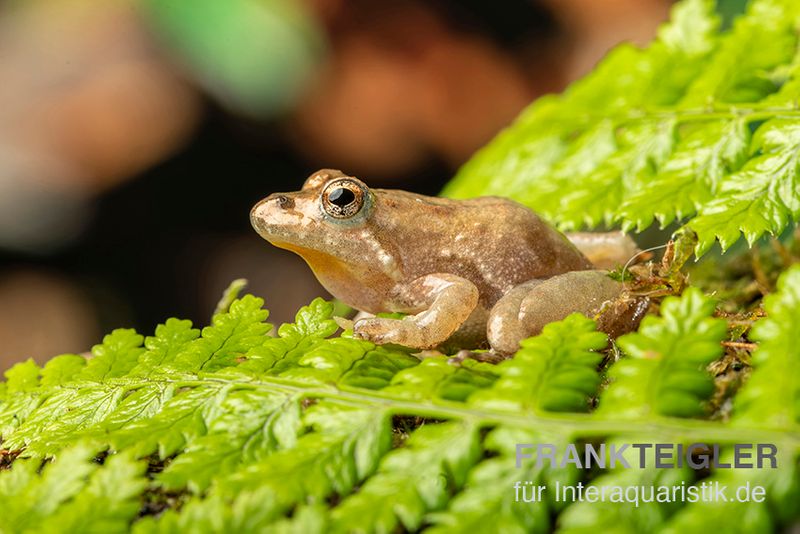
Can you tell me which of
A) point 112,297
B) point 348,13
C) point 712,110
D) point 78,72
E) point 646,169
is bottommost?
point 112,297

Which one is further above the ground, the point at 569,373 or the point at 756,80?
the point at 756,80

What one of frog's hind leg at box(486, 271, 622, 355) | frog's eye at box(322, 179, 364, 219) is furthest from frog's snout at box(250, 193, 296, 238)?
frog's hind leg at box(486, 271, 622, 355)

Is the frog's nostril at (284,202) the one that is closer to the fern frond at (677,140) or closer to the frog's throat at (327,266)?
the frog's throat at (327,266)

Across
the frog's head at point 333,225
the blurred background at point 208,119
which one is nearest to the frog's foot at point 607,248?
the frog's head at point 333,225

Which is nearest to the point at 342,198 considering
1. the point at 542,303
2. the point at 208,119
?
the point at 542,303

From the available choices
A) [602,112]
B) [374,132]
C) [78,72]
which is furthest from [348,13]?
[602,112]

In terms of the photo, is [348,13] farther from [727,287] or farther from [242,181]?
[727,287]

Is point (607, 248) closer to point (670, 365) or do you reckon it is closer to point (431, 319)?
point (431, 319)
